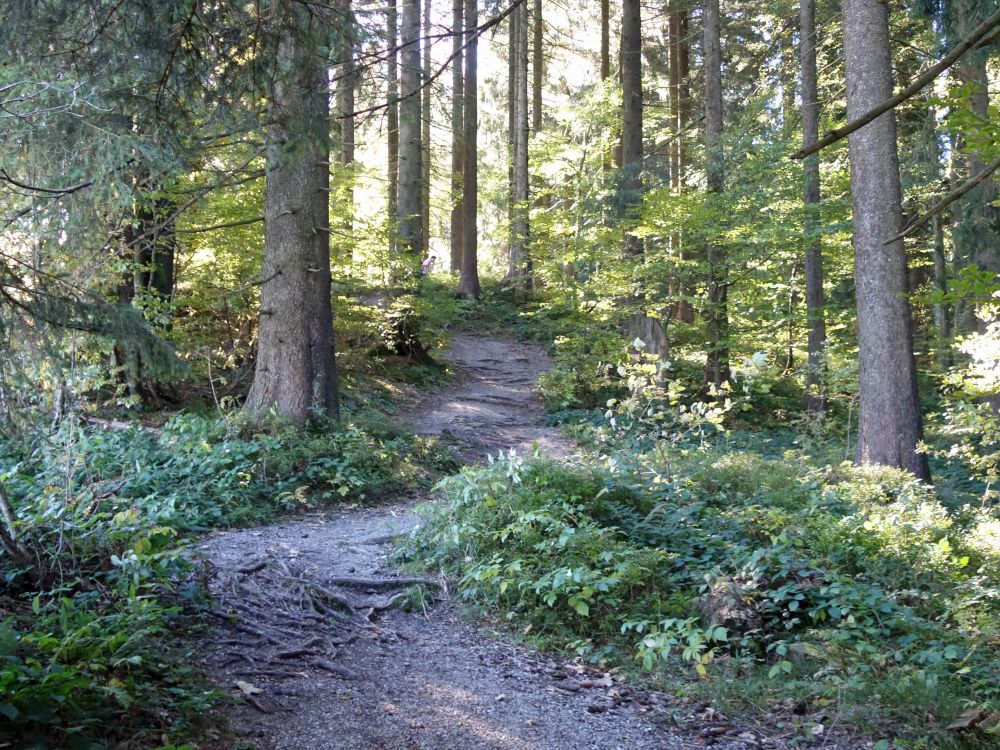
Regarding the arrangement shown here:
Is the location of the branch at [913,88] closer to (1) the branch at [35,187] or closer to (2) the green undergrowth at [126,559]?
(2) the green undergrowth at [126,559]

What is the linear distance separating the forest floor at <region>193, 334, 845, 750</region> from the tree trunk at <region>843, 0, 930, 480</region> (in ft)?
17.6

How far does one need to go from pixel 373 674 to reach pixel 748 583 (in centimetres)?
259

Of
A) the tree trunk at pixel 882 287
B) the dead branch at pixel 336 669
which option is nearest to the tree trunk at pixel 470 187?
the tree trunk at pixel 882 287

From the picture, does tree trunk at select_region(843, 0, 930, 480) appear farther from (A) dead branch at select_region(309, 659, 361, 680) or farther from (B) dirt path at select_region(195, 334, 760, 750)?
(A) dead branch at select_region(309, 659, 361, 680)

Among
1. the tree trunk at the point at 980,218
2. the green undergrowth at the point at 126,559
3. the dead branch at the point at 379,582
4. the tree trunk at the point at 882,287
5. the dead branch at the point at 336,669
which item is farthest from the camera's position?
the tree trunk at the point at 980,218

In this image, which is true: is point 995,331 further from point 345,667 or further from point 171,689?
point 171,689

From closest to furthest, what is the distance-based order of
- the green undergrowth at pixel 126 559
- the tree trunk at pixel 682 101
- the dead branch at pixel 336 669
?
the green undergrowth at pixel 126 559 → the dead branch at pixel 336 669 → the tree trunk at pixel 682 101

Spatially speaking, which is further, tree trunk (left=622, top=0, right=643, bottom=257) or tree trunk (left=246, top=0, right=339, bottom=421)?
tree trunk (left=622, top=0, right=643, bottom=257)

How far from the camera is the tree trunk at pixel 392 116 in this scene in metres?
6.36

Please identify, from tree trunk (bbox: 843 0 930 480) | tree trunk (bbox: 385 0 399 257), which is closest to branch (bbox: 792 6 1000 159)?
tree trunk (bbox: 385 0 399 257)

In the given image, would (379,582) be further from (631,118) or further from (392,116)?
(392,116)

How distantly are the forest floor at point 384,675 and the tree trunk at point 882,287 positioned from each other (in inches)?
211

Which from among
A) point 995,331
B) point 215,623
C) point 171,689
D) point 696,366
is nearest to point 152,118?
point 215,623

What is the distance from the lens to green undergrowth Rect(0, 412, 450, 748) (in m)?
2.89
